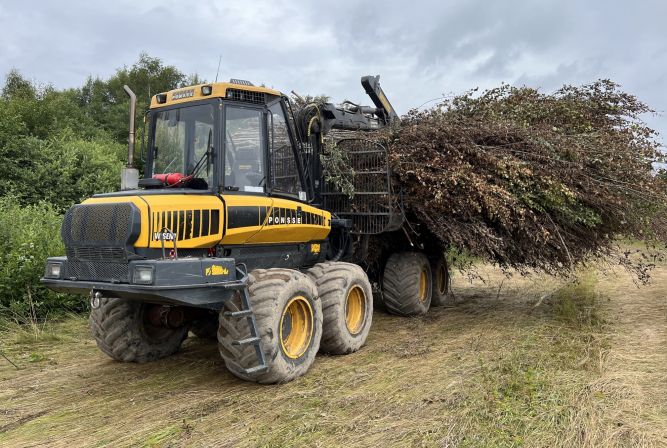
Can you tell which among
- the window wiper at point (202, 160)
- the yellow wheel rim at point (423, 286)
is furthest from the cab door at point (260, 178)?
the yellow wheel rim at point (423, 286)

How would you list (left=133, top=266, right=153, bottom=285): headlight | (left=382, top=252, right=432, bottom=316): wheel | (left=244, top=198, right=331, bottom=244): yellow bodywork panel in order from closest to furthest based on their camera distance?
(left=133, top=266, right=153, bottom=285): headlight < (left=244, top=198, right=331, bottom=244): yellow bodywork panel < (left=382, top=252, right=432, bottom=316): wheel

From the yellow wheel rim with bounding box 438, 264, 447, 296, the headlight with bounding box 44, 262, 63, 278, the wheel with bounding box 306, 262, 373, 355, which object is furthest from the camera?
the yellow wheel rim with bounding box 438, 264, 447, 296

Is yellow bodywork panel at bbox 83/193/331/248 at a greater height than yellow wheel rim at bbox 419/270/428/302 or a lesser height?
greater

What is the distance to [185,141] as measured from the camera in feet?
19.5

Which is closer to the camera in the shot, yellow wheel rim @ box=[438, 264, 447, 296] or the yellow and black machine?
the yellow and black machine

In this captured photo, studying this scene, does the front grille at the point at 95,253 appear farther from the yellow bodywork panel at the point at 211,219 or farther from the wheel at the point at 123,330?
the wheel at the point at 123,330

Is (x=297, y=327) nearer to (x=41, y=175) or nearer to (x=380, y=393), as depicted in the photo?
(x=380, y=393)

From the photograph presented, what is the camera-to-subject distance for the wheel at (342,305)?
6.39m

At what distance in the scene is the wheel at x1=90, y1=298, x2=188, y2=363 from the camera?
20.0ft

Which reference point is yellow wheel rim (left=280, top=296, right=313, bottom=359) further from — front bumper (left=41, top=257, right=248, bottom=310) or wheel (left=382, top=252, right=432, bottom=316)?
wheel (left=382, top=252, right=432, bottom=316)

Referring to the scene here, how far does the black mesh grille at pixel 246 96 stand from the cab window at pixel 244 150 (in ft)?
0.33

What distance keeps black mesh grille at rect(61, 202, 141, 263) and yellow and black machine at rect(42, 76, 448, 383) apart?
0.01 meters

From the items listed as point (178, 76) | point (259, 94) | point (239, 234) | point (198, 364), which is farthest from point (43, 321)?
point (178, 76)

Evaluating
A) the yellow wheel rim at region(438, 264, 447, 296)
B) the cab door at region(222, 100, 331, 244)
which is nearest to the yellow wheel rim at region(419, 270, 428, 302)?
the yellow wheel rim at region(438, 264, 447, 296)
